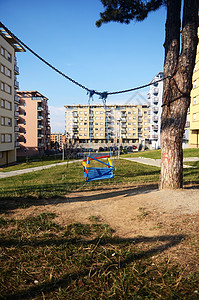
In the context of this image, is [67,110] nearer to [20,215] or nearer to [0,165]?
[0,165]

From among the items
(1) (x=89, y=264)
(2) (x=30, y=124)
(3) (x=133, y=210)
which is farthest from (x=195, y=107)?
(2) (x=30, y=124)

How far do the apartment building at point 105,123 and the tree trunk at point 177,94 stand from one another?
75.5 m

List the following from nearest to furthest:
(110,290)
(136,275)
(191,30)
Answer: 1. (110,290)
2. (136,275)
3. (191,30)

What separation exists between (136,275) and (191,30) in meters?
6.12

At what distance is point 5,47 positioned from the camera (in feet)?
94.2

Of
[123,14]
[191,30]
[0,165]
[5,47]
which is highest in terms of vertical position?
[5,47]

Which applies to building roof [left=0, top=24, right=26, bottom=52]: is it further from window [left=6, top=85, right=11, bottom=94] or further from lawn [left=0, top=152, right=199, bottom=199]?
lawn [left=0, top=152, right=199, bottom=199]

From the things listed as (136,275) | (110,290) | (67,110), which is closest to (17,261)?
(110,290)

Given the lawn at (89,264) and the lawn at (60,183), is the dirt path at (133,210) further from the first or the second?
the lawn at (60,183)

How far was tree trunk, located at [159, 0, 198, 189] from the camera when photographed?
550 centimetres

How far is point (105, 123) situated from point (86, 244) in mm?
79970

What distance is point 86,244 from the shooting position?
118 inches

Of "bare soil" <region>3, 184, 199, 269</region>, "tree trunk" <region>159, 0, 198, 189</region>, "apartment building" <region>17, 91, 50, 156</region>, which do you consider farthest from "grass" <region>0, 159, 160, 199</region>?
"apartment building" <region>17, 91, 50, 156</region>

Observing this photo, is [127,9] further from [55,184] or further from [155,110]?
[155,110]
